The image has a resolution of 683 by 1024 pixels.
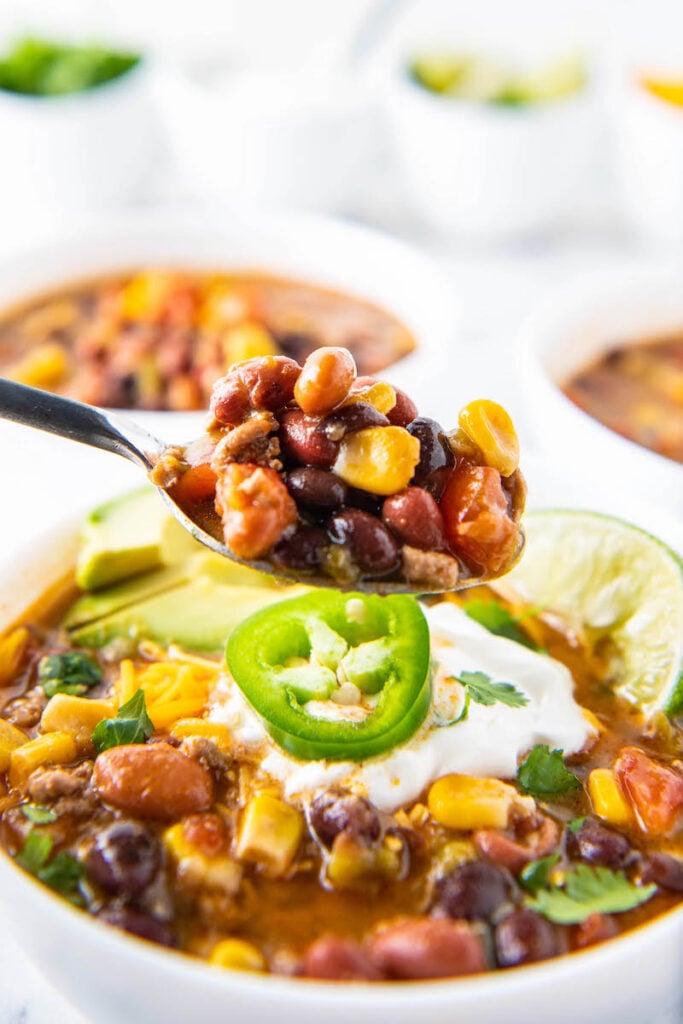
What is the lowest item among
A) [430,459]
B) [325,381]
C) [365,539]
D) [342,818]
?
[342,818]

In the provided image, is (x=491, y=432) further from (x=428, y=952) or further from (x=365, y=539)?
(x=428, y=952)

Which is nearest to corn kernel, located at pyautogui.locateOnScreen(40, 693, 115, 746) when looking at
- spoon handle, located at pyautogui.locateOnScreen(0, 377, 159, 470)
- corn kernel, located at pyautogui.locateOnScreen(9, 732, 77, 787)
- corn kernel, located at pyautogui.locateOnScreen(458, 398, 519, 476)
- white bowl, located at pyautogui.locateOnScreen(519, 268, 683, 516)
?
corn kernel, located at pyautogui.locateOnScreen(9, 732, 77, 787)

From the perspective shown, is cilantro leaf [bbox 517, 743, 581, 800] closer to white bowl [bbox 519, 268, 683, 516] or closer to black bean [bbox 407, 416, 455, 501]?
black bean [bbox 407, 416, 455, 501]

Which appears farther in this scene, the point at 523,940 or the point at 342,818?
the point at 342,818

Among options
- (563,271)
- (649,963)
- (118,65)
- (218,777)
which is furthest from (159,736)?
(118,65)

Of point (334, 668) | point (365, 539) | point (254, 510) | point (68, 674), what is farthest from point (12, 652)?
point (365, 539)

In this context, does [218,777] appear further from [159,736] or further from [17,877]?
[17,877]
